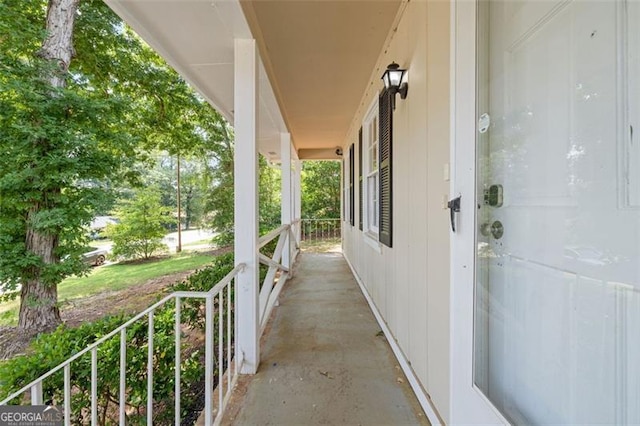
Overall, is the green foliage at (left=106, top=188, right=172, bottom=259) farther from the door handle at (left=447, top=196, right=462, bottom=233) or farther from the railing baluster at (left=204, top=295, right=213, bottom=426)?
the door handle at (left=447, top=196, right=462, bottom=233)

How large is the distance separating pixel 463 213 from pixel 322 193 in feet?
40.6

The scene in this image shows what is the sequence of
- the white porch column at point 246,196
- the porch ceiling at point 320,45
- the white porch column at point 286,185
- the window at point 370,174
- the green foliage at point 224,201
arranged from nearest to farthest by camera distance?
1. the white porch column at point 246,196
2. the porch ceiling at point 320,45
3. the window at point 370,174
4. the white porch column at point 286,185
5. the green foliage at point 224,201

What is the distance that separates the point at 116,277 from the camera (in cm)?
865

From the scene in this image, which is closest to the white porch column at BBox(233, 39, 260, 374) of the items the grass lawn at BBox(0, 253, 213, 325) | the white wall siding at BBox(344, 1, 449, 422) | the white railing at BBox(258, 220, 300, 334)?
the white railing at BBox(258, 220, 300, 334)

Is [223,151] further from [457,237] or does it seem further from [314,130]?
[457,237]

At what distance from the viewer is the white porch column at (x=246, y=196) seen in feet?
6.74

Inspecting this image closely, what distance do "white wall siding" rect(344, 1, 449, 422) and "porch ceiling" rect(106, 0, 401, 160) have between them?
0.37 m

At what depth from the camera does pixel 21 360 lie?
1442mm

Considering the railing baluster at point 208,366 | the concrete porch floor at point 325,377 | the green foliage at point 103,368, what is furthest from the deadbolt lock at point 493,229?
the green foliage at point 103,368

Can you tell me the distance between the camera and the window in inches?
136

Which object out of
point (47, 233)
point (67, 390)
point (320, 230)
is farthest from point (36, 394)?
point (320, 230)

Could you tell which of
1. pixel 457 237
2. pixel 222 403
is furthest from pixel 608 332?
pixel 222 403

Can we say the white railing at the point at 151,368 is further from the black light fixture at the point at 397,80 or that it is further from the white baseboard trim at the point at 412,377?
the black light fixture at the point at 397,80

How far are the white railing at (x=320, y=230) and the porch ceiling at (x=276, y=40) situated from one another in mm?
6500
